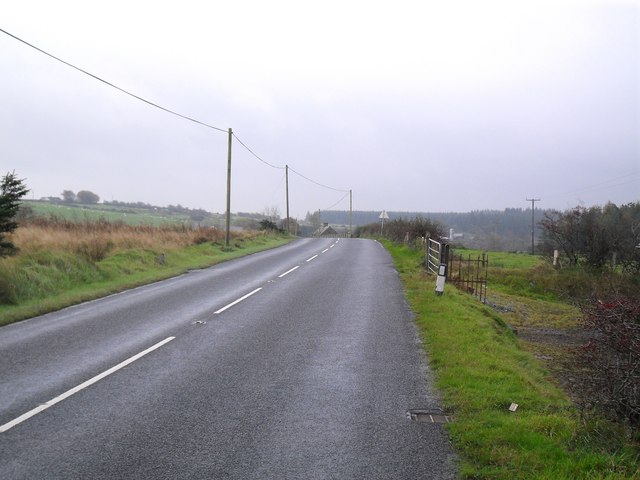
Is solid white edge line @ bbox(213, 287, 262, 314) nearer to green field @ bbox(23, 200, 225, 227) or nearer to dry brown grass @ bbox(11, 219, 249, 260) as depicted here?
dry brown grass @ bbox(11, 219, 249, 260)

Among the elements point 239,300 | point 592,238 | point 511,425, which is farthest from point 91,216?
point 511,425

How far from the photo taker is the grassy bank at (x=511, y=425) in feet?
14.0

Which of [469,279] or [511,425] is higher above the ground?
[511,425]

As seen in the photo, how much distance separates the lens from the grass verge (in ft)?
41.1

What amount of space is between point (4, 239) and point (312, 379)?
544 inches

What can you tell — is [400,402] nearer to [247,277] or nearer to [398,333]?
[398,333]

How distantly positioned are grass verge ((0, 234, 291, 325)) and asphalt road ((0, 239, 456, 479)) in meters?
1.24

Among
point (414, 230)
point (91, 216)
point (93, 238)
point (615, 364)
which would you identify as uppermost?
point (91, 216)

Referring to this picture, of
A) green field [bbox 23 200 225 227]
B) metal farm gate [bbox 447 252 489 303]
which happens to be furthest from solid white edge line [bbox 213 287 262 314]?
green field [bbox 23 200 225 227]

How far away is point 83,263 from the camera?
55.4 feet

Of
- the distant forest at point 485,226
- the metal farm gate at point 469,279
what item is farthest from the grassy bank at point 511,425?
the distant forest at point 485,226

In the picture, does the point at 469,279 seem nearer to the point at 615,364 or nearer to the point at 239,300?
the point at 239,300

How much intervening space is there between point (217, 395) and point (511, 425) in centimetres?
309

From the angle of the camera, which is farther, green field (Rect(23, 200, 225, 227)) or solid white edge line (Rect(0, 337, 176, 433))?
green field (Rect(23, 200, 225, 227))
